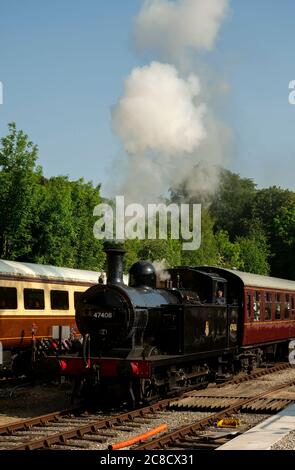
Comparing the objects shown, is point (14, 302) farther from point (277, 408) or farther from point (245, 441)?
point (245, 441)

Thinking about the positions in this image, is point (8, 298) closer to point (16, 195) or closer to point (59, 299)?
point (59, 299)

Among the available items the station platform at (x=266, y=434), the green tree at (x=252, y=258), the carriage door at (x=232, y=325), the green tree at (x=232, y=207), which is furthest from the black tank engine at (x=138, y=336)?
the green tree at (x=232, y=207)

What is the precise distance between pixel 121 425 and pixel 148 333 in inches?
102

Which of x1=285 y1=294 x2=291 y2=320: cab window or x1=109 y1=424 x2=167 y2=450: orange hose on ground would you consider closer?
x1=109 y1=424 x2=167 y2=450: orange hose on ground

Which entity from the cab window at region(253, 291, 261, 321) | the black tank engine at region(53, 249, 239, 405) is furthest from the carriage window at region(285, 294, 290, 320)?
the black tank engine at region(53, 249, 239, 405)

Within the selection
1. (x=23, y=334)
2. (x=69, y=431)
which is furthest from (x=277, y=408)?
(x=23, y=334)

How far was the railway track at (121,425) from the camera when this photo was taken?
393 inches

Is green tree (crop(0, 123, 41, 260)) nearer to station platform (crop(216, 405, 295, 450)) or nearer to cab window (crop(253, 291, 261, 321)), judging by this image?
cab window (crop(253, 291, 261, 321))

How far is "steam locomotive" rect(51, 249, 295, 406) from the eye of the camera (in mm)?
12883

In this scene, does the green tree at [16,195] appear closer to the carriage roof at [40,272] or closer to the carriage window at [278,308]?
the carriage roof at [40,272]

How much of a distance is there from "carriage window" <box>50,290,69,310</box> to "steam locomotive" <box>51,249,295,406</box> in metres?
4.94

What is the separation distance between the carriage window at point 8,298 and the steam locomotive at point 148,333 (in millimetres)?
4100

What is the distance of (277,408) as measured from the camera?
Answer: 1255 centimetres

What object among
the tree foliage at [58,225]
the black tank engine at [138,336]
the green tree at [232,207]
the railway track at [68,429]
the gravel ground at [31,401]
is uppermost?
the green tree at [232,207]
